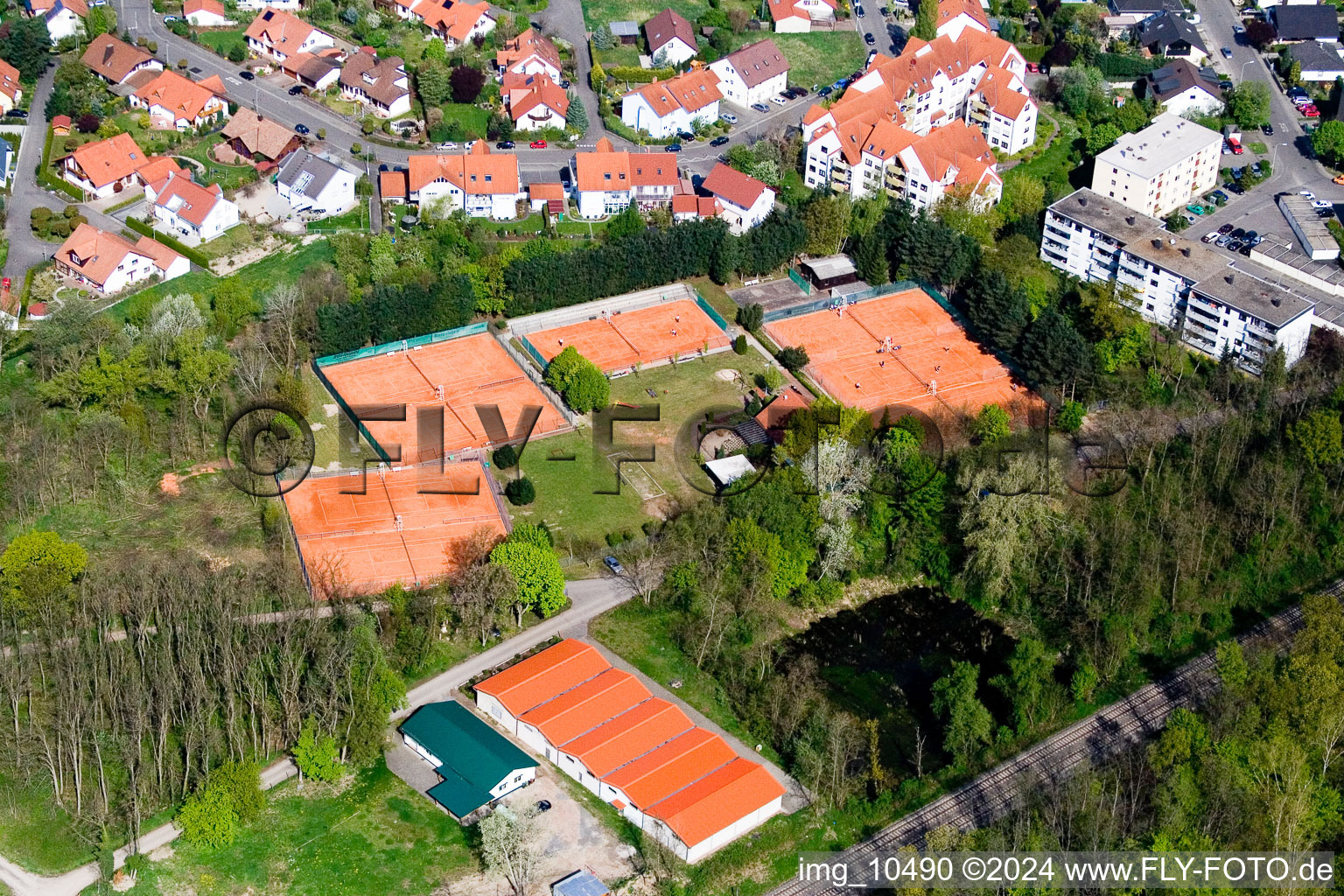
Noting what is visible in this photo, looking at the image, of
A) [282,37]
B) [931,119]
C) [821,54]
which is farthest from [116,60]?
[931,119]

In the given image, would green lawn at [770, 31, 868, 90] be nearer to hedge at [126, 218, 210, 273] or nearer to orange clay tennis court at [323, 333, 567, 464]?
orange clay tennis court at [323, 333, 567, 464]

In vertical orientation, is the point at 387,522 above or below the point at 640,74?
below

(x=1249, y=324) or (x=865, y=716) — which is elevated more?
(x=1249, y=324)

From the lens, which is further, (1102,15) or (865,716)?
(1102,15)

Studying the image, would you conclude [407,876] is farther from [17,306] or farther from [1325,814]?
[17,306]

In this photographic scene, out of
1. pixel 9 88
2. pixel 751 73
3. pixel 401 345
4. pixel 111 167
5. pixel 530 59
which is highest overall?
pixel 530 59

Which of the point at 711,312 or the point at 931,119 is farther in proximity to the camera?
the point at 931,119

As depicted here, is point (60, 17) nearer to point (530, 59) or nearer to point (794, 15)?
point (530, 59)

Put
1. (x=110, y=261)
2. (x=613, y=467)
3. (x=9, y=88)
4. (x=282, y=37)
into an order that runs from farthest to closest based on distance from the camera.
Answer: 1. (x=282, y=37)
2. (x=9, y=88)
3. (x=110, y=261)
4. (x=613, y=467)

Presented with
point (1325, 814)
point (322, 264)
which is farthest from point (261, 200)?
point (1325, 814)
